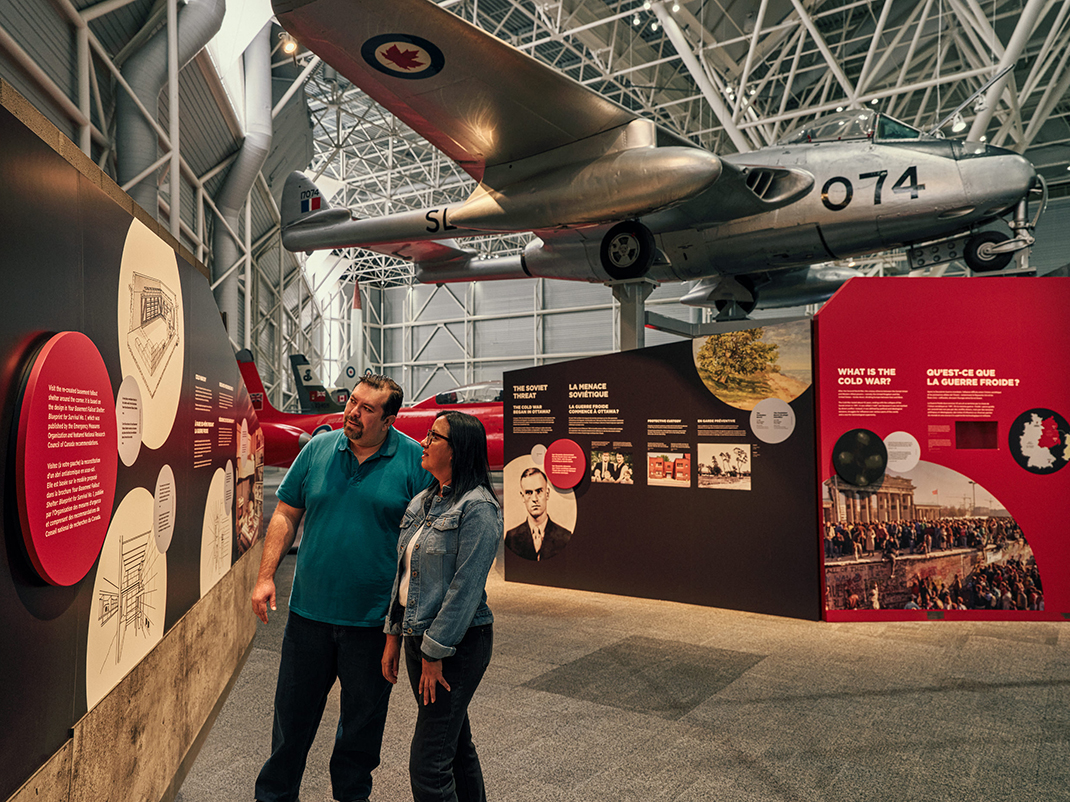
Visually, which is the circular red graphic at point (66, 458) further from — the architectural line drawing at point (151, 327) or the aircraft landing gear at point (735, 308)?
the aircraft landing gear at point (735, 308)

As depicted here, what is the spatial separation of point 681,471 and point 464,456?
13.8 ft

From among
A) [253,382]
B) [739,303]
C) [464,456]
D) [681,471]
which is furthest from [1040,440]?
[253,382]

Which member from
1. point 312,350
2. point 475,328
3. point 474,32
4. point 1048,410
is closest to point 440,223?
point 474,32

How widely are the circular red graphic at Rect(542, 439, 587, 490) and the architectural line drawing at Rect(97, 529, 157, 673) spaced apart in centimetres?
448

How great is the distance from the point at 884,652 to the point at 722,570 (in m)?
1.48

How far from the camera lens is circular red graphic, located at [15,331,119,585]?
5.09 feet

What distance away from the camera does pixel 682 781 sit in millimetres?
2857

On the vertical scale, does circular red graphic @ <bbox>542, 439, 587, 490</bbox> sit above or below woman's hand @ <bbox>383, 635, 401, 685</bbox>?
above

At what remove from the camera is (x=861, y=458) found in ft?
18.3

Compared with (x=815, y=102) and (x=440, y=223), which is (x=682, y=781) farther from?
(x=815, y=102)

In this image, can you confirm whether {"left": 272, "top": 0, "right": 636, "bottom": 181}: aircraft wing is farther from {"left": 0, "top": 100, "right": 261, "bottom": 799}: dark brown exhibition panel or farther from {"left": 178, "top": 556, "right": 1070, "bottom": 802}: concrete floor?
{"left": 178, "top": 556, "right": 1070, "bottom": 802}: concrete floor

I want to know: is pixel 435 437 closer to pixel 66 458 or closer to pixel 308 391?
pixel 66 458

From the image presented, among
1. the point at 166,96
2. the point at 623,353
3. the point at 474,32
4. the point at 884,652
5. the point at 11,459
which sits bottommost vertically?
the point at 884,652

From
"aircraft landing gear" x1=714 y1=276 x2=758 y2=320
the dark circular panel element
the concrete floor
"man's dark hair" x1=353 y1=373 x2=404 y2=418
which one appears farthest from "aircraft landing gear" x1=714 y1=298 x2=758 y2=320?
"man's dark hair" x1=353 y1=373 x2=404 y2=418
